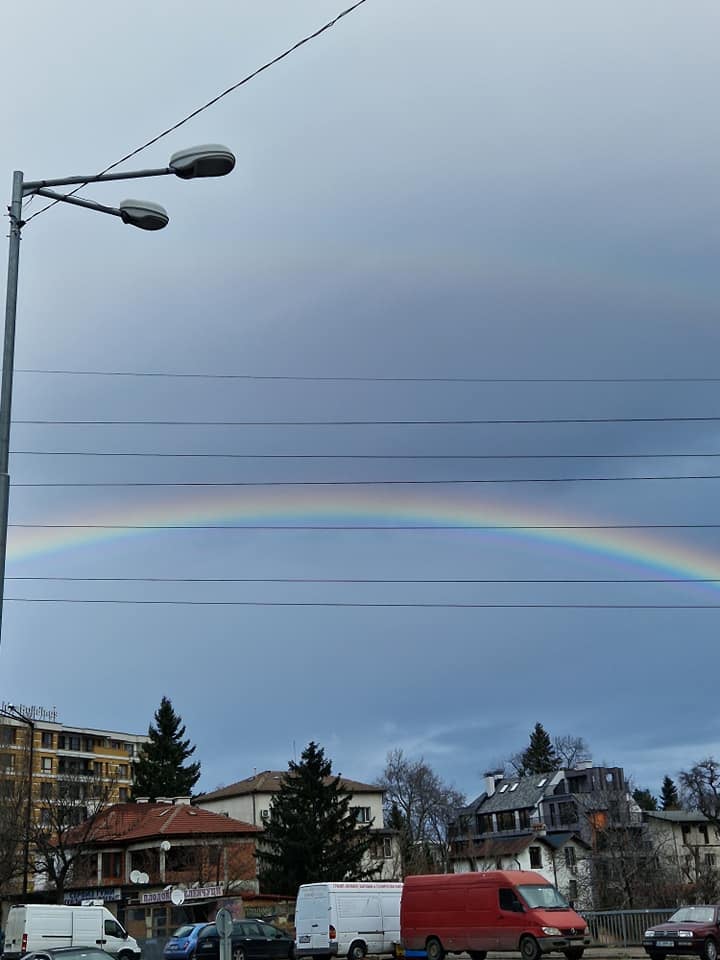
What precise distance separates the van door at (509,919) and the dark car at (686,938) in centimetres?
336

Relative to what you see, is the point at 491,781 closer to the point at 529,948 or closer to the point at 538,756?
the point at 538,756

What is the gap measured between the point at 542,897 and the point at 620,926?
379 inches

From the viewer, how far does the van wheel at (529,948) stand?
29516 millimetres

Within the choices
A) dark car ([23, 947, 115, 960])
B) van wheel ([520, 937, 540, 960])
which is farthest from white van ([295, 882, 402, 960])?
dark car ([23, 947, 115, 960])

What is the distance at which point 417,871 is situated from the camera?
82062mm

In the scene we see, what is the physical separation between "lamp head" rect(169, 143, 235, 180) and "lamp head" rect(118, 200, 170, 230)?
63 centimetres

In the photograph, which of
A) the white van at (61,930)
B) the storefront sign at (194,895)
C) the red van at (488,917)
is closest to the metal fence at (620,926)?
the red van at (488,917)

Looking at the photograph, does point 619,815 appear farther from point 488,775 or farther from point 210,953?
point 210,953

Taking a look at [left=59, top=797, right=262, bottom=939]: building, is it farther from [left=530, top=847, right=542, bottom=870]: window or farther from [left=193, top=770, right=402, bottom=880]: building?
[left=530, top=847, right=542, bottom=870]: window

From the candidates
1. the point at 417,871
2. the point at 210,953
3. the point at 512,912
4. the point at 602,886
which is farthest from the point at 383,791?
the point at 512,912

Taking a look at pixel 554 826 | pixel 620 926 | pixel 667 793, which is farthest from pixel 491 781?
pixel 620 926

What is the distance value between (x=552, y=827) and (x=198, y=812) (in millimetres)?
54014

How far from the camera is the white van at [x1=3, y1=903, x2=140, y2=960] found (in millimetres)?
40500

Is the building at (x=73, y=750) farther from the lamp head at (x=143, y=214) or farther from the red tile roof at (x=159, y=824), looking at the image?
the lamp head at (x=143, y=214)
